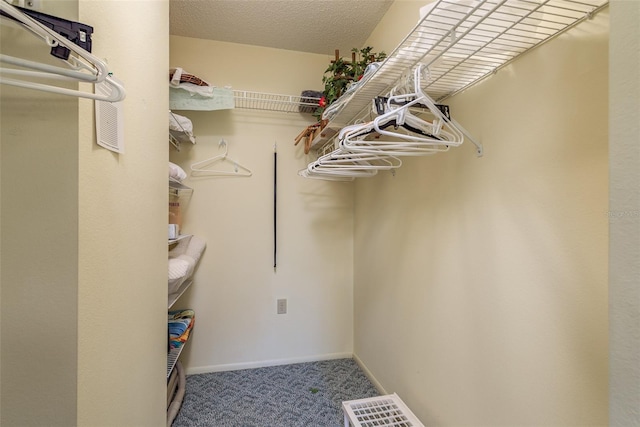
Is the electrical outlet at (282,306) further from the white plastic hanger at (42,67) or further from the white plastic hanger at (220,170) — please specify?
the white plastic hanger at (42,67)

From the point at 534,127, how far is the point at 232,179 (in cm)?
183

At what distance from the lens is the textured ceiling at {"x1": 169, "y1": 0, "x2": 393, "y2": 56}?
1.66m

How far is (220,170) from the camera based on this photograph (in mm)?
2039

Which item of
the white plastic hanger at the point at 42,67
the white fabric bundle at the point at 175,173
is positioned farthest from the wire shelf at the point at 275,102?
the white plastic hanger at the point at 42,67

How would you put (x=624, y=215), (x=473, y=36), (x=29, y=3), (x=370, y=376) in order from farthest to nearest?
(x=370, y=376) → (x=473, y=36) → (x=29, y=3) → (x=624, y=215)

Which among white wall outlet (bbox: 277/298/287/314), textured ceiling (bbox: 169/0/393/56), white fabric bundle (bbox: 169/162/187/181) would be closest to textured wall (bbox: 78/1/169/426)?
white fabric bundle (bbox: 169/162/187/181)

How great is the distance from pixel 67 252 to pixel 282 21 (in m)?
1.87

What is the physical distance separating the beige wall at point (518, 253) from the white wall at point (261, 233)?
88 centimetres

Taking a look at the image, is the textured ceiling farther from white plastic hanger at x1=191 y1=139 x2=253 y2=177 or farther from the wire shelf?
white plastic hanger at x1=191 y1=139 x2=253 y2=177

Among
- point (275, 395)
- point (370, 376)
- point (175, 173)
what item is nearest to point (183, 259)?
point (175, 173)

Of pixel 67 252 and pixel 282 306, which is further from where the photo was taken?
pixel 282 306

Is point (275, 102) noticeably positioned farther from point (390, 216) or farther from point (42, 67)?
point (42, 67)

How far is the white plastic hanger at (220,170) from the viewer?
200cm

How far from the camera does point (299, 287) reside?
2.18 metres
